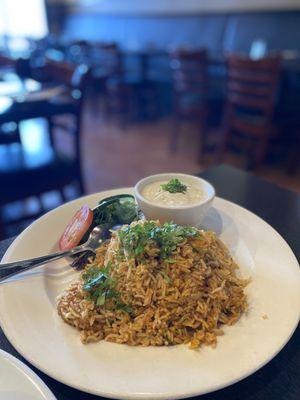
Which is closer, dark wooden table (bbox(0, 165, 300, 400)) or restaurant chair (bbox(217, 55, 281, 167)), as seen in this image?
dark wooden table (bbox(0, 165, 300, 400))

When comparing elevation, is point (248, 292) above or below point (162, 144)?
above

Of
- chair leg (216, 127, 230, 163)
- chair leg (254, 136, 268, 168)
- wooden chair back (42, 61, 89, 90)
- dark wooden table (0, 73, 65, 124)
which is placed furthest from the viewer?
chair leg (216, 127, 230, 163)

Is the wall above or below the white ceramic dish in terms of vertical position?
above

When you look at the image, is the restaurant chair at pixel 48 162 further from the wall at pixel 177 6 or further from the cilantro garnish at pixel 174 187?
the wall at pixel 177 6

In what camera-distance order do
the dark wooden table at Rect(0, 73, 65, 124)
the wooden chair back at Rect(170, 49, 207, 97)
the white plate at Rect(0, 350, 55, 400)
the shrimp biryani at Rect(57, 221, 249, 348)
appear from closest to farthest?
1. the white plate at Rect(0, 350, 55, 400)
2. the shrimp biryani at Rect(57, 221, 249, 348)
3. the dark wooden table at Rect(0, 73, 65, 124)
4. the wooden chair back at Rect(170, 49, 207, 97)

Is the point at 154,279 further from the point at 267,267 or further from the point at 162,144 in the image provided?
the point at 162,144

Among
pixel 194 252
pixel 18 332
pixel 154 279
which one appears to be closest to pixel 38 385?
pixel 18 332

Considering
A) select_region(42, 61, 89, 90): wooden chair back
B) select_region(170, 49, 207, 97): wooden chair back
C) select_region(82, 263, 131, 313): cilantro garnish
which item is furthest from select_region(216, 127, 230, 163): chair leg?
select_region(82, 263, 131, 313): cilantro garnish

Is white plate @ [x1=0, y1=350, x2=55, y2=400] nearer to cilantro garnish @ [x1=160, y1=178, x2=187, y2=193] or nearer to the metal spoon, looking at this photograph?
the metal spoon
